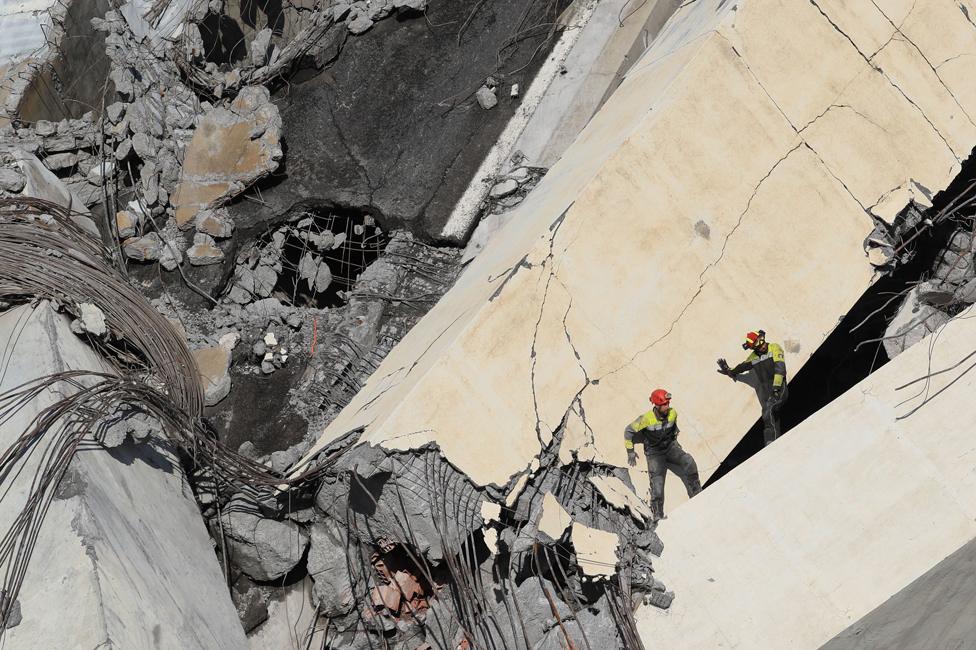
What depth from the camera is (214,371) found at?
7016 millimetres

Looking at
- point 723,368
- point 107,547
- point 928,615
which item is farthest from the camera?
point 723,368

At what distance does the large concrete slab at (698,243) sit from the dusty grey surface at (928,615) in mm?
1352

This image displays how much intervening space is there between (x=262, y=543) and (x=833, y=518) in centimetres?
371

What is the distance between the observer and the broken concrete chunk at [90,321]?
6113 millimetres

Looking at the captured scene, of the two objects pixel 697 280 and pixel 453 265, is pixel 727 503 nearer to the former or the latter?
pixel 697 280

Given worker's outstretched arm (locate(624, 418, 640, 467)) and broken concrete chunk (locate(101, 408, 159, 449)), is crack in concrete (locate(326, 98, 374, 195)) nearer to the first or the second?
broken concrete chunk (locate(101, 408, 159, 449))

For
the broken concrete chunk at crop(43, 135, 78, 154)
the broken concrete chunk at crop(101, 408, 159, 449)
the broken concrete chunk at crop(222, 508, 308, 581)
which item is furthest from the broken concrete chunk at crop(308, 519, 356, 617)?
the broken concrete chunk at crop(43, 135, 78, 154)

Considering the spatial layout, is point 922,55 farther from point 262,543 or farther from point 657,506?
point 262,543

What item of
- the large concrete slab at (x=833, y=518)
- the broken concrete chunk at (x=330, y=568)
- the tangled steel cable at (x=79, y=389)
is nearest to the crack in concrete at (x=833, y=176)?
the large concrete slab at (x=833, y=518)

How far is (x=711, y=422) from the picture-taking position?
595 cm

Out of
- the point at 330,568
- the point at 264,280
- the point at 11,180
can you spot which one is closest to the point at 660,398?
the point at 330,568

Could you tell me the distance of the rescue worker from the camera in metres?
5.81

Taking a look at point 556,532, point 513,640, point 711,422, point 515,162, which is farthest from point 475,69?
point 513,640

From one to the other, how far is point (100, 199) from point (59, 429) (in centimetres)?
294
